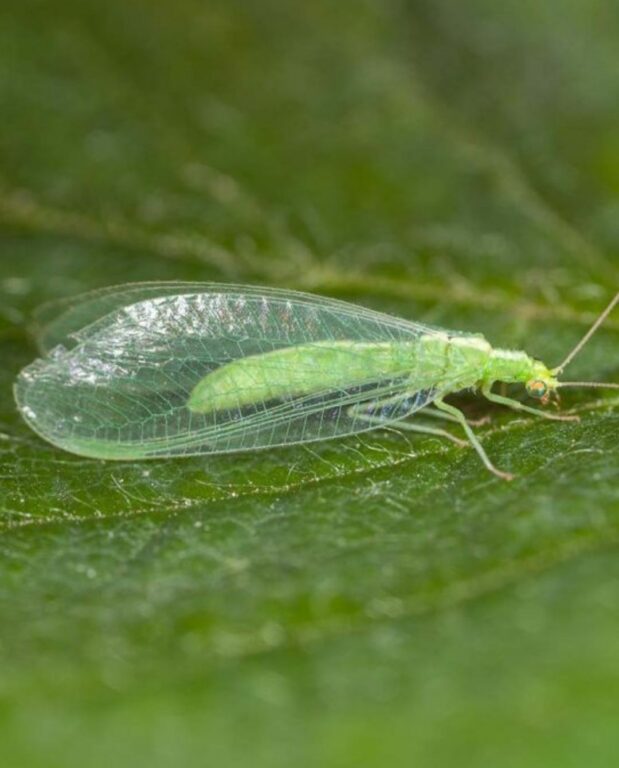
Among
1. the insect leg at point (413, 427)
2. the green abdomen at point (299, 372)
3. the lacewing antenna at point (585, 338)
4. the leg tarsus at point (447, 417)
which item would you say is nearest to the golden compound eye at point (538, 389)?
the lacewing antenna at point (585, 338)

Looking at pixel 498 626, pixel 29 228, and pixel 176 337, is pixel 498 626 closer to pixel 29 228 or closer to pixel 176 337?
pixel 176 337

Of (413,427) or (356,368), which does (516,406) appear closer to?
(413,427)

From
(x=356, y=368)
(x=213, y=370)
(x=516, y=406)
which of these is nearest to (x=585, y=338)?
(x=516, y=406)

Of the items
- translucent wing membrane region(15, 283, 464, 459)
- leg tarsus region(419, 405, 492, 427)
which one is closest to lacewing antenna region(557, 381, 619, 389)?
leg tarsus region(419, 405, 492, 427)

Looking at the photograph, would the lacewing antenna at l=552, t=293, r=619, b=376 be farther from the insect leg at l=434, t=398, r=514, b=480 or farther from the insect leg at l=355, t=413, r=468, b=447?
the insect leg at l=355, t=413, r=468, b=447

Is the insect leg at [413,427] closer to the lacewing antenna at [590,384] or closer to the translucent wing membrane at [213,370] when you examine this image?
the translucent wing membrane at [213,370]

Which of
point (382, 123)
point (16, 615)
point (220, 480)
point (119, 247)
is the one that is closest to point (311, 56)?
point (382, 123)
